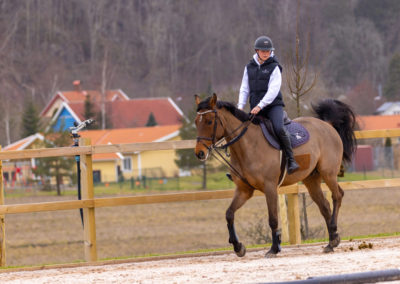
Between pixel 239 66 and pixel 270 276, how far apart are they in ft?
278

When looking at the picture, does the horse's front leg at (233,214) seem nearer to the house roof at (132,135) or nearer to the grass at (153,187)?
the grass at (153,187)

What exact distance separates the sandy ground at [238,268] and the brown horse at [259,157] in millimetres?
368

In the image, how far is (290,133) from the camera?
9.91 metres

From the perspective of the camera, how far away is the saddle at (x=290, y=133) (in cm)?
971

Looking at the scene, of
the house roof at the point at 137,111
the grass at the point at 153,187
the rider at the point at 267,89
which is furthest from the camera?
the house roof at the point at 137,111

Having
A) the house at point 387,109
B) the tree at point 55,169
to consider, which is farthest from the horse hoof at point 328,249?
the house at point 387,109

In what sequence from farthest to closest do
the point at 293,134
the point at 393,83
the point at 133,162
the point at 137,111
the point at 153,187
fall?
1. the point at 393,83
2. the point at 137,111
3. the point at 133,162
4. the point at 153,187
5. the point at 293,134

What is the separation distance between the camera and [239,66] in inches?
3620

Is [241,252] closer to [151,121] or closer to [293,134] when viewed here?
[293,134]

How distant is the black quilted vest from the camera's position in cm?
979

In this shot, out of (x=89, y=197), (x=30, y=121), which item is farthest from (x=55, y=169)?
(x=89, y=197)

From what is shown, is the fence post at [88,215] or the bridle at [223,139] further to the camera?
the fence post at [88,215]

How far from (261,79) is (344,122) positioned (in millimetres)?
1689

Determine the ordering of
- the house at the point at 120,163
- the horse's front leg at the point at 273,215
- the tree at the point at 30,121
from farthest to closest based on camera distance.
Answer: the tree at the point at 30,121 → the house at the point at 120,163 → the horse's front leg at the point at 273,215
